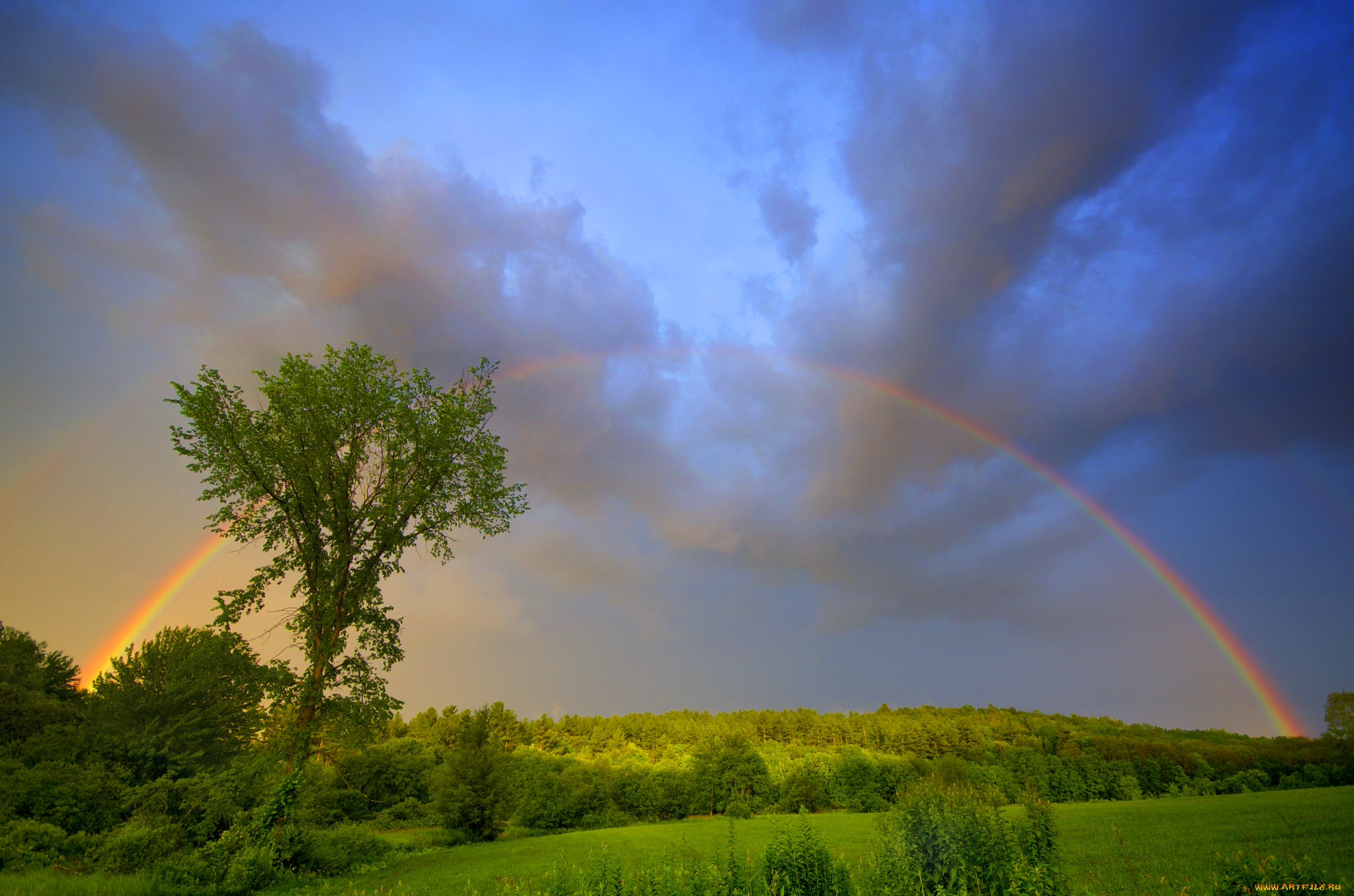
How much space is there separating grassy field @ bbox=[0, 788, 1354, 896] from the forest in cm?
243

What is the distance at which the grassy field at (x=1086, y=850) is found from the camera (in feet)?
56.1

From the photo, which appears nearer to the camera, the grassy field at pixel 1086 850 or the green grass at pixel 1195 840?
the grassy field at pixel 1086 850

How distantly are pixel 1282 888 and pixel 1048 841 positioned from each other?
649 cm

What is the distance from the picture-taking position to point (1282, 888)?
8.47 metres

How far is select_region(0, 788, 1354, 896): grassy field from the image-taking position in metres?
17.1

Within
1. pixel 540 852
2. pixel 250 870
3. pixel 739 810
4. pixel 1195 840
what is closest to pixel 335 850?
pixel 250 870

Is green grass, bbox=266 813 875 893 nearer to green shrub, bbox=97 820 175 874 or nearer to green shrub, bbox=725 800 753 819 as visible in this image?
green shrub, bbox=97 820 175 874

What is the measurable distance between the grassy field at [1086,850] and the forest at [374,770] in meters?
2.43

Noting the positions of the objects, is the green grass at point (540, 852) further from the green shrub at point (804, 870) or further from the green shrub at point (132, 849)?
the green shrub at point (132, 849)

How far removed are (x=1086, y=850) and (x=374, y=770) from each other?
69204mm

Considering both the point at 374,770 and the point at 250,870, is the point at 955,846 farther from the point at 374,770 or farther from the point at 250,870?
the point at 374,770

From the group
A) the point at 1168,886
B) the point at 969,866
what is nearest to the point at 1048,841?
the point at 969,866

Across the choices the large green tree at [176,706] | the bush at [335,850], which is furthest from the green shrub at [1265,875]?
the large green tree at [176,706]

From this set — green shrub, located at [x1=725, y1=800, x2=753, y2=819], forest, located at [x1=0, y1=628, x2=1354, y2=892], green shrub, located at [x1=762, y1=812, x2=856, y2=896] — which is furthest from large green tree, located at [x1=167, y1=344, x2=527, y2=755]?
green shrub, located at [x1=725, y1=800, x2=753, y2=819]
